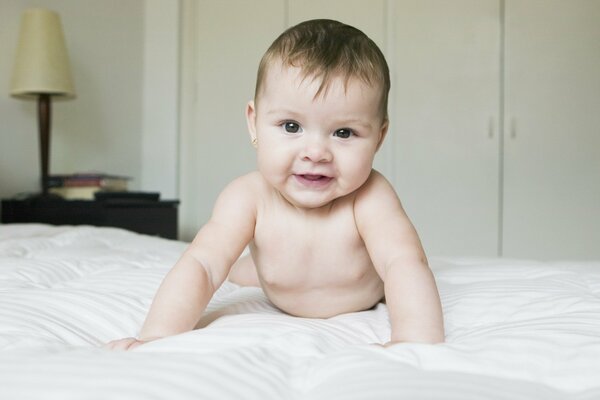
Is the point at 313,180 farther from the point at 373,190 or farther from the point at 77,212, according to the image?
the point at 77,212

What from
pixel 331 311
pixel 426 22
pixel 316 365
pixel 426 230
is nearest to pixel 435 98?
pixel 426 22

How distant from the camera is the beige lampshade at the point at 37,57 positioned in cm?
251

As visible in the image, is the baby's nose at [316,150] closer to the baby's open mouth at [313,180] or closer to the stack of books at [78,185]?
the baby's open mouth at [313,180]

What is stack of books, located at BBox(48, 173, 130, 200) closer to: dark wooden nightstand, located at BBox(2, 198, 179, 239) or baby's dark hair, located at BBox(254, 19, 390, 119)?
dark wooden nightstand, located at BBox(2, 198, 179, 239)

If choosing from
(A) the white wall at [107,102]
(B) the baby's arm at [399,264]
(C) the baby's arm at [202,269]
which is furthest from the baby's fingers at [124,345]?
(A) the white wall at [107,102]

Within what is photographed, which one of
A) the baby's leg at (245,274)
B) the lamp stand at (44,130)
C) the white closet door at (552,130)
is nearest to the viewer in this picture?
the baby's leg at (245,274)

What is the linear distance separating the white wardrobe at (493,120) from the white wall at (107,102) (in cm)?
96

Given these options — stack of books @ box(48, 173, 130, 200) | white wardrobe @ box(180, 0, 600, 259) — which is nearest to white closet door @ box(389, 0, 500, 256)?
white wardrobe @ box(180, 0, 600, 259)

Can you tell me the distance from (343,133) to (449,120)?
2.49 m

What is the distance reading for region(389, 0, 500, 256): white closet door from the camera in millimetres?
3121

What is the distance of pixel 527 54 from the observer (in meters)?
3.07

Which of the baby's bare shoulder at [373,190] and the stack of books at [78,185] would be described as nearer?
the baby's bare shoulder at [373,190]

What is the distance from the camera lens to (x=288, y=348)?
2.02 feet

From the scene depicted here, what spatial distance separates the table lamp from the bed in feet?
5.36
